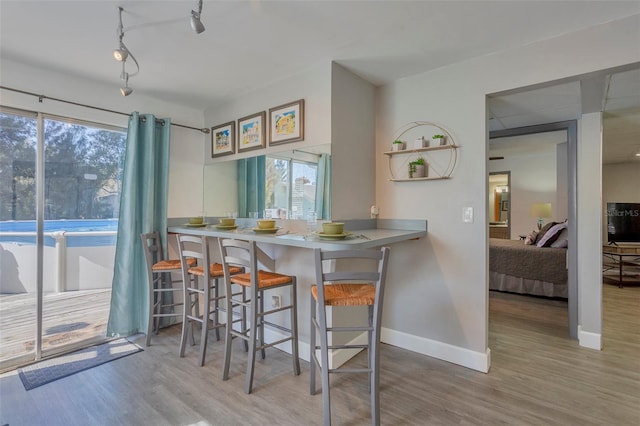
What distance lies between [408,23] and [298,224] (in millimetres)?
1704

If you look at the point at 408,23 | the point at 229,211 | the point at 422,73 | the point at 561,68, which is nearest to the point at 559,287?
the point at 561,68

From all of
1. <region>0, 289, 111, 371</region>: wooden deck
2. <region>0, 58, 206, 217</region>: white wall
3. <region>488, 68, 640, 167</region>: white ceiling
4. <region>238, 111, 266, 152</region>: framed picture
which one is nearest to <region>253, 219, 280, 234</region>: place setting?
<region>238, 111, 266, 152</region>: framed picture

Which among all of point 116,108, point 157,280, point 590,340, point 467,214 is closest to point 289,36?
point 467,214

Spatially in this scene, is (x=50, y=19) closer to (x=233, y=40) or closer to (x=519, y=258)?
(x=233, y=40)

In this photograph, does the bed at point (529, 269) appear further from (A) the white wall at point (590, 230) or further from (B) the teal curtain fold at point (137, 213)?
(B) the teal curtain fold at point (137, 213)

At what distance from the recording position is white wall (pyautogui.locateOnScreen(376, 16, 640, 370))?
2.14 meters

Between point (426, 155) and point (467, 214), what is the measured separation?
0.59 metres

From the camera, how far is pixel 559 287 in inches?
158

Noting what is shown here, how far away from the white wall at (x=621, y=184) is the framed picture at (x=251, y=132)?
22.0 ft

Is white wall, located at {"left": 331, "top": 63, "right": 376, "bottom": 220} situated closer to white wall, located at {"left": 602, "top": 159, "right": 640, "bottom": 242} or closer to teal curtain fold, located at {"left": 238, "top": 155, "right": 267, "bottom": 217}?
teal curtain fold, located at {"left": 238, "top": 155, "right": 267, "bottom": 217}

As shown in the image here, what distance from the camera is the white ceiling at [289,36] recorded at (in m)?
1.76

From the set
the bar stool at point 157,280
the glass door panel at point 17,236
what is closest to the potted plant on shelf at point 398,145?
the bar stool at point 157,280

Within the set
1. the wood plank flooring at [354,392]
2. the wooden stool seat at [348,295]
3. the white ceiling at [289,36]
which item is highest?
the white ceiling at [289,36]

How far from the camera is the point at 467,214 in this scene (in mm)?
2373
